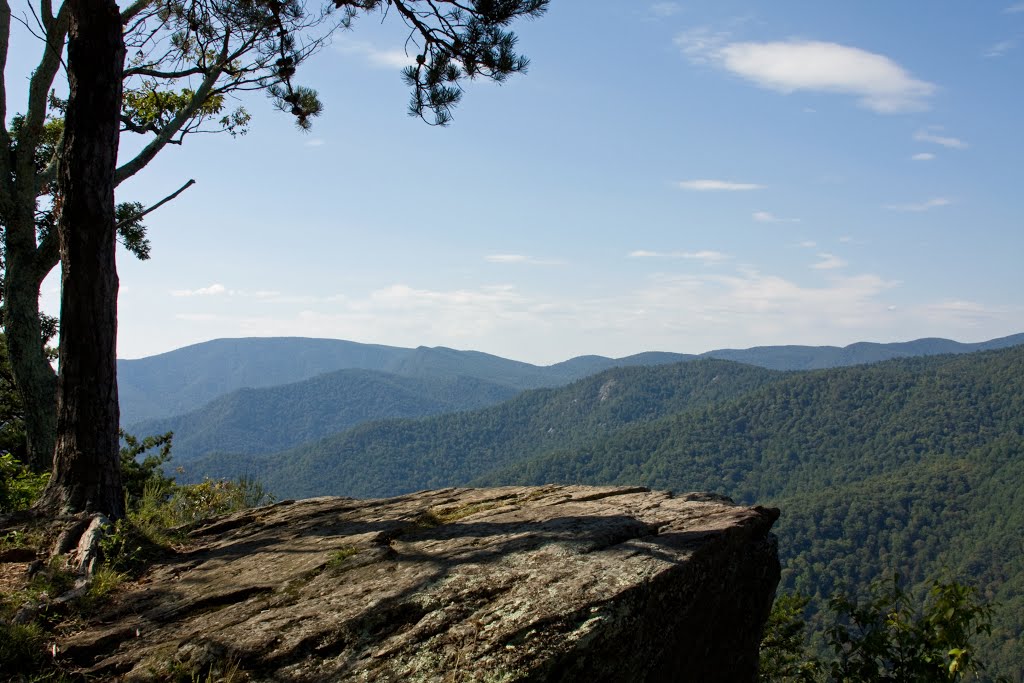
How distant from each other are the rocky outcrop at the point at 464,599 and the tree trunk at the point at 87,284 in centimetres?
124

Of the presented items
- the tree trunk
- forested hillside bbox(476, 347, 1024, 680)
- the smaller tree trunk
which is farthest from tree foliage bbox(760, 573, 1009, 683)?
forested hillside bbox(476, 347, 1024, 680)

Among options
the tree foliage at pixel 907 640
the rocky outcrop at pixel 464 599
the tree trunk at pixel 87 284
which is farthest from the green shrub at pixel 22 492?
the tree foliage at pixel 907 640

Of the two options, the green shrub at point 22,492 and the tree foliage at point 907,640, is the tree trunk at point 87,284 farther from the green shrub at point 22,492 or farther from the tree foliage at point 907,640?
the tree foliage at point 907,640

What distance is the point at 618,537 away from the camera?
5.89m

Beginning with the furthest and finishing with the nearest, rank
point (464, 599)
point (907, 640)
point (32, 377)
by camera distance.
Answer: point (32, 377)
point (907, 640)
point (464, 599)

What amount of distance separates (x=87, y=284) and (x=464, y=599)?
16.6 feet

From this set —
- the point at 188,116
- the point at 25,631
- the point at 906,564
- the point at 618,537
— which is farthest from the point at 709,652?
the point at 906,564

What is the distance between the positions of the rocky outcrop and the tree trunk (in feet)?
4.07

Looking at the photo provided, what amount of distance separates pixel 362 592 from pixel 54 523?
3628 millimetres

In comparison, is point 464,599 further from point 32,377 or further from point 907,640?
point 32,377

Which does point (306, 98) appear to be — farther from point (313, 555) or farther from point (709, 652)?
point (709, 652)

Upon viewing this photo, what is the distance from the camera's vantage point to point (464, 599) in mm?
4859

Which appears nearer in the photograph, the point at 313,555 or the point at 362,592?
the point at 362,592

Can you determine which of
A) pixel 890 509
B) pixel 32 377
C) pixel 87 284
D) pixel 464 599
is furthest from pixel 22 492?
pixel 890 509
